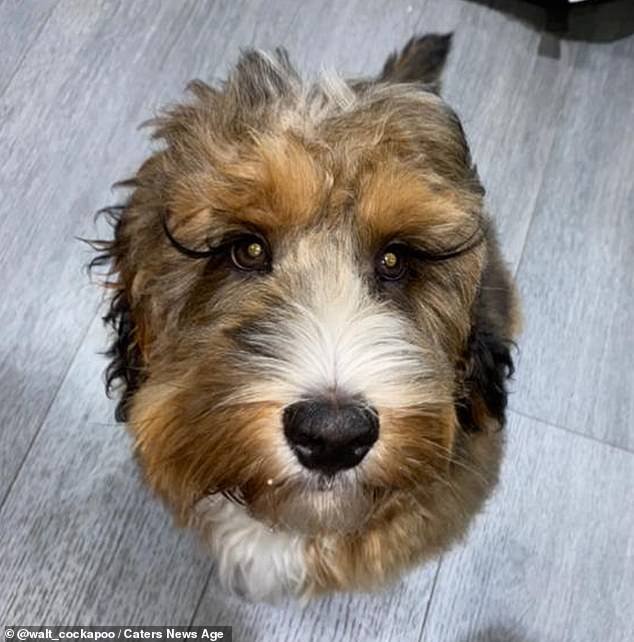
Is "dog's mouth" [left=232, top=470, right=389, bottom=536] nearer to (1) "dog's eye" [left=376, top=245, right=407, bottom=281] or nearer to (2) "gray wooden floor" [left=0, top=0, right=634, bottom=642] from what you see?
(1) "dog's eye" [left=376, top=245, right=407, bottom=281]

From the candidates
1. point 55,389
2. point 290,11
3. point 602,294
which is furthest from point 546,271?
point 55,389

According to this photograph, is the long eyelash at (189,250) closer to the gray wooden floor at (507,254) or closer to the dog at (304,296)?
the dog at (304,296)

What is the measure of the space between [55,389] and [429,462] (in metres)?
0.83

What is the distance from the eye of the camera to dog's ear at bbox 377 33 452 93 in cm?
148

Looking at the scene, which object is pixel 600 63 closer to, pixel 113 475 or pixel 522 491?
pixel 522 491

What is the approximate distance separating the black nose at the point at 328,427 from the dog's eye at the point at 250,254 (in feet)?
0.69

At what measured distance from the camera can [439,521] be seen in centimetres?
132

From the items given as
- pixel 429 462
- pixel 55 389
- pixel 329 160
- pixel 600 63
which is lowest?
pixel 55 389

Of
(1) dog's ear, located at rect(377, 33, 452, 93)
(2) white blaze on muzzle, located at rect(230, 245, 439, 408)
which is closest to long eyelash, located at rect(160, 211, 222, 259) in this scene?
(2) white blaze on muzzle, located at rect(230, 245, 439, 408)

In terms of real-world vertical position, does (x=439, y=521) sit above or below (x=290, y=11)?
below

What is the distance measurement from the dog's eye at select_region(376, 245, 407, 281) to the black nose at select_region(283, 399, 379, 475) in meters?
0.20

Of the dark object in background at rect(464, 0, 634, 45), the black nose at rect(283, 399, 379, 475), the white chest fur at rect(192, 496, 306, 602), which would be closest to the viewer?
the black nose at rect(283, 399, 379, 475)

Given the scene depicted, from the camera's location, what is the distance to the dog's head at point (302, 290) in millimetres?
956

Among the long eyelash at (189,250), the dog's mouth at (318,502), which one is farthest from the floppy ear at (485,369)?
the long eyelash at (189,250)
